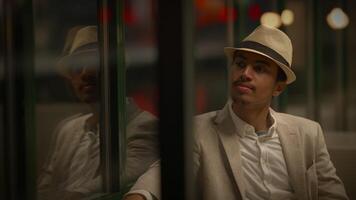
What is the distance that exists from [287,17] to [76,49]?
100 cm

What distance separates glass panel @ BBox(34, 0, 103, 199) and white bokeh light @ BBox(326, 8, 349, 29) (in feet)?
4.02

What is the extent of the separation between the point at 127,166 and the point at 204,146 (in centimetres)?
65

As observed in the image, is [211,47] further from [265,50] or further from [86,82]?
[86,82]

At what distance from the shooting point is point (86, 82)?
246 cm

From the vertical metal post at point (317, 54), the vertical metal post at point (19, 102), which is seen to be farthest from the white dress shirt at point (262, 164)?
the vertical metal post at point (19, 102)

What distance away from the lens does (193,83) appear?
120 cm

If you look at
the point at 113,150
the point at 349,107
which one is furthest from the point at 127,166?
the point at 349,107

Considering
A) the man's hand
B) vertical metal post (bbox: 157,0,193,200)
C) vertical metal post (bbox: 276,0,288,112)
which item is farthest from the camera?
vertical metal post (bbox: 276,0,288,112)

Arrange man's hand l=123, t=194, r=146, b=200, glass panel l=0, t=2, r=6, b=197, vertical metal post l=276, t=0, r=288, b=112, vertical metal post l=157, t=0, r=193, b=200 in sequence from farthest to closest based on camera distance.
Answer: vertical metal post l=276, t=0, r=288, b=112
glass panel l=0, t=2, r=6, b=197
man's hand l=123, t=194, r=146, b=200
vertical metal post l=157, t=0, r=193, b=200

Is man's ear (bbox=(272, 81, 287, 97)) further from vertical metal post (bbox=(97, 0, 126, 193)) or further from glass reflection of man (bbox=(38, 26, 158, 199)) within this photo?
vertical metal post (bbox=(97, 0, 126, 193))

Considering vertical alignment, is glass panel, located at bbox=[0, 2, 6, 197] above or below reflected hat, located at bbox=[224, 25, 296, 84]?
below

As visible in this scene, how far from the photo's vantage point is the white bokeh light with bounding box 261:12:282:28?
2328 millimetres

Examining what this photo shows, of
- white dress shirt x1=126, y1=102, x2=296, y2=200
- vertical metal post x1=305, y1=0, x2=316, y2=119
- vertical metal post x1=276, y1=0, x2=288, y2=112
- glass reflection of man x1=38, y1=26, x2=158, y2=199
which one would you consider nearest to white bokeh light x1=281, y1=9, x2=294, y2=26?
vertical metal post x1=276, y1=0, x2=288, y2=112

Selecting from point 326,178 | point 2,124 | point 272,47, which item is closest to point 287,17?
point 272,47
